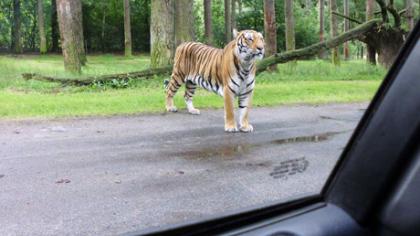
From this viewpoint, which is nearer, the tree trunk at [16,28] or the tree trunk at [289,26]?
the tree trunk at [289,26]

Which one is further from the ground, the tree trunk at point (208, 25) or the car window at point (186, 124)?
the tree trunk at point (208, 25)

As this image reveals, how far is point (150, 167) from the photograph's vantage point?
15.5 ft

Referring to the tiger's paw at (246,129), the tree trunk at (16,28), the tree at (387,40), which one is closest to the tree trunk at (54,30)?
the tree trunk at (16,28)

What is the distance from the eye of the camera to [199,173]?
14.2 ft

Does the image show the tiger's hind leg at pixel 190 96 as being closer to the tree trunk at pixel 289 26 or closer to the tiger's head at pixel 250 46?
the tiger's head at pixel 250 46

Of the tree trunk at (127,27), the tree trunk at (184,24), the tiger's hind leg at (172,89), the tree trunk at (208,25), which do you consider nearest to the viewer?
the tiger's hind leg at (172,89)

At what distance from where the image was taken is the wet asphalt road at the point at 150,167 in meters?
2.81

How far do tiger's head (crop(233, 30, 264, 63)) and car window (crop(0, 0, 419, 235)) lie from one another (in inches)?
0.5

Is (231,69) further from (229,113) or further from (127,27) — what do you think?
(127,27)

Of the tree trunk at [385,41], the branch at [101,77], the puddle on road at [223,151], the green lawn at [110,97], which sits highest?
the tree trunk at [385,41]

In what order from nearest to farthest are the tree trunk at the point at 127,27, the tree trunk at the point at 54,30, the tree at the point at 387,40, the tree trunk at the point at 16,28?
the tree at the point at 387,40 < the tree trunk at the point at 127,27 < the tree trunk at the point at 16,28 < the tree trunk at the point at 54,30

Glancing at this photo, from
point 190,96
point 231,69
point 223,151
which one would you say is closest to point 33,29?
point 190,96

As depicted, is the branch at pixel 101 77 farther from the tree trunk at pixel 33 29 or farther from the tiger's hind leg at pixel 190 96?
the tree trunk at pixel 33 29

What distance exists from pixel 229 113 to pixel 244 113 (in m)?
0.18
